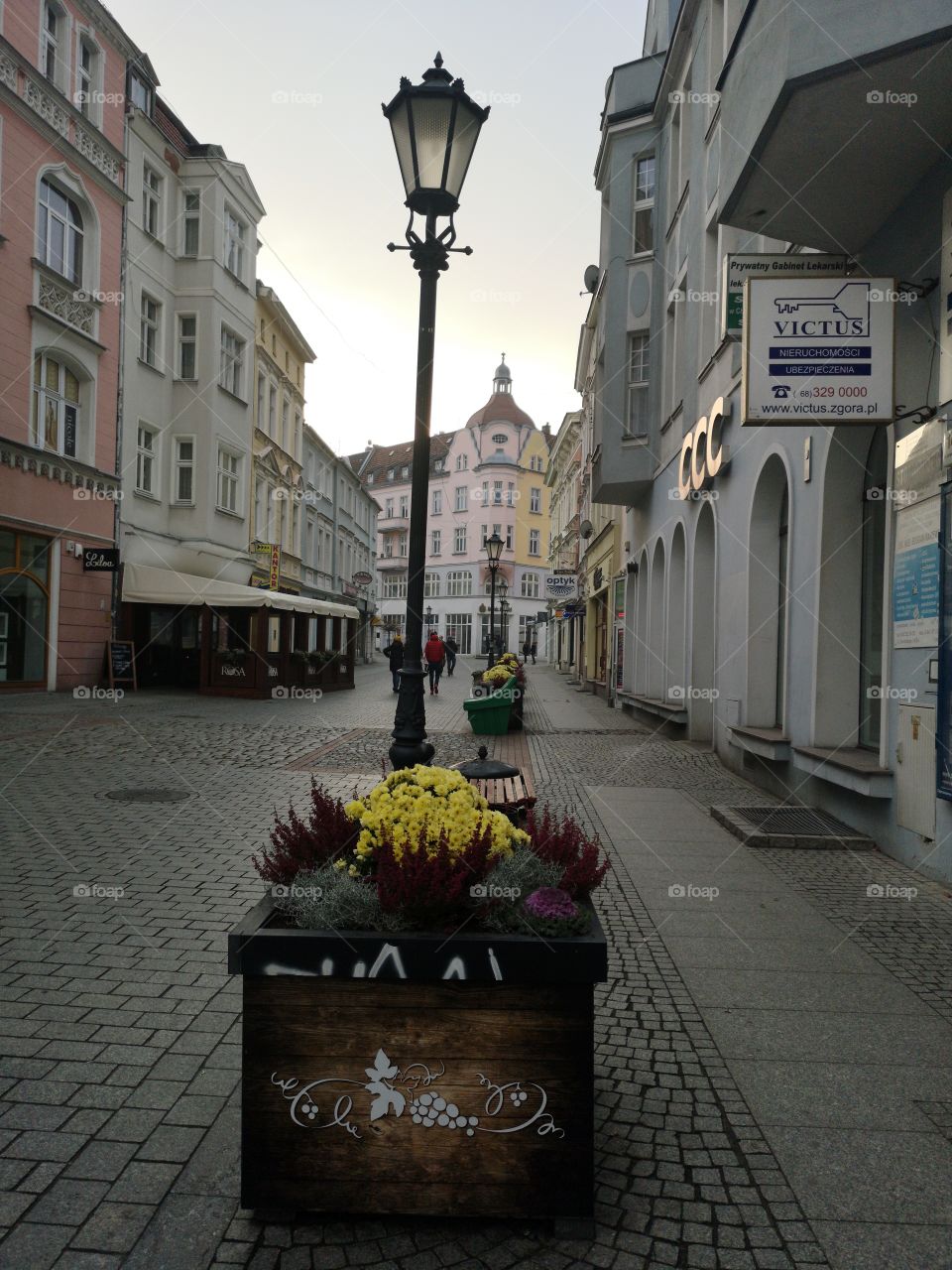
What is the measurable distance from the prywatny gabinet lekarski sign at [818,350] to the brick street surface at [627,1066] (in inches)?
130

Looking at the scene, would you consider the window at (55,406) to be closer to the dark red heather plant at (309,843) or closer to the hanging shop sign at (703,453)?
the hanging shop sign at (703,453)

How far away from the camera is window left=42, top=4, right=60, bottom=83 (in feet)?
65.5

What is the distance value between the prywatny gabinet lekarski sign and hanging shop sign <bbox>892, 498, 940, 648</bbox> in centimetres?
81

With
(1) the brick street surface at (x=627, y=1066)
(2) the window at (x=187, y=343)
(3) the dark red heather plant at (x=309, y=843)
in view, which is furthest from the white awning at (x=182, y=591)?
(3) the dark red heather plant at (x=309, y=843)

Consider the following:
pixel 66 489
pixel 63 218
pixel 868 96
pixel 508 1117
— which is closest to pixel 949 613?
pixel 868 96

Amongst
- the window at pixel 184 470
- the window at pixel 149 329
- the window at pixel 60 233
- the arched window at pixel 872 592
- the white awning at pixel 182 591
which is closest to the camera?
the arched window at pixel 872 592

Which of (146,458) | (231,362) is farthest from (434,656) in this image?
(231,362)

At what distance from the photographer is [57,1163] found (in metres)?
2.76

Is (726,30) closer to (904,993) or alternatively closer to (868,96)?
(868,96)

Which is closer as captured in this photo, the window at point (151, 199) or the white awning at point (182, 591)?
the white awning at point (182, 591)

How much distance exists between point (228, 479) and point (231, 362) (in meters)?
3.63

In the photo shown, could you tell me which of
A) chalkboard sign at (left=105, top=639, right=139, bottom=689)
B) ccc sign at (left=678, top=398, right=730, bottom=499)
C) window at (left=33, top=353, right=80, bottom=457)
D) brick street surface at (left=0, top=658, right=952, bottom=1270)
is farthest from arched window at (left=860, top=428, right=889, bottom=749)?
chalkboard sign at (left=105, top=639, right=139, bottom=689)

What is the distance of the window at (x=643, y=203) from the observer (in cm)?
1977

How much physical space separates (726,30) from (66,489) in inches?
614
